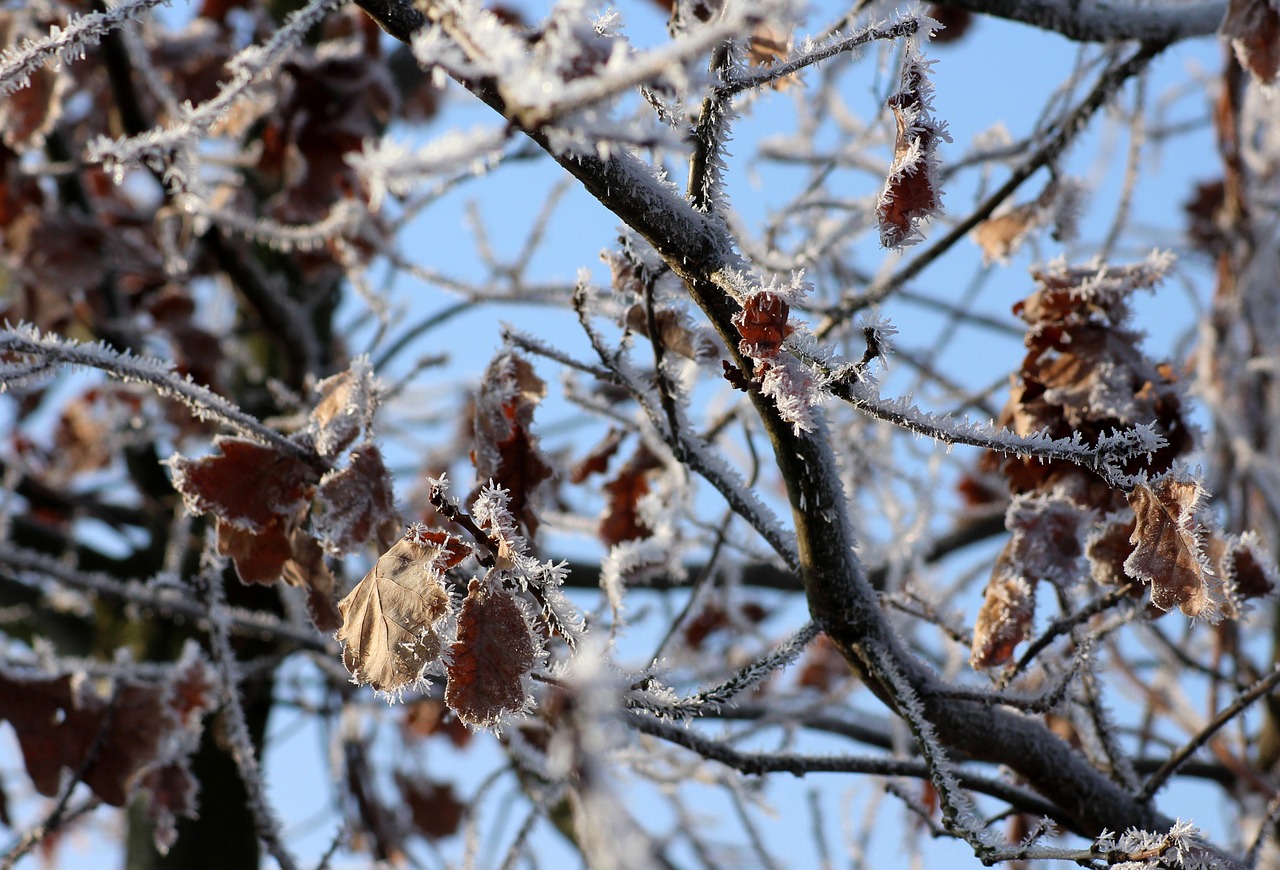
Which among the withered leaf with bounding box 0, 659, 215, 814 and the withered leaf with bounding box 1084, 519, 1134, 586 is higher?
the withered leaf with bounding box 1084, 519, 1134, 586

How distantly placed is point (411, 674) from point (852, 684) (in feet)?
5.16

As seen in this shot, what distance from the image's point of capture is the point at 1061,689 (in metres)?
1.03

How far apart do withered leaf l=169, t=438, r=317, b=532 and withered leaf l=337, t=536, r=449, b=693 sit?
0.75 ft

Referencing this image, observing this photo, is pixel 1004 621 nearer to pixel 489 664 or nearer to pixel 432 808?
pixel 489 664

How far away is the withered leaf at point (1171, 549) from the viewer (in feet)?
3.16

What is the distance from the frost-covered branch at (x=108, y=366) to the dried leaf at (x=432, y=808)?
2090 millimetres

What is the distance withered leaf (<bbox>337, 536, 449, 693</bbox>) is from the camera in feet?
2.98

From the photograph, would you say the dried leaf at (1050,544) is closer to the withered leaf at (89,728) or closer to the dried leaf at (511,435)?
the dried leaf at (511,435)

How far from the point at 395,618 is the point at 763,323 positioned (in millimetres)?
429

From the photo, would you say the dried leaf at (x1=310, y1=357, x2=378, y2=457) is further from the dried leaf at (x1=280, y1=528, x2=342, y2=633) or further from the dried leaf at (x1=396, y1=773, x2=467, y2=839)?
the dried leaf at (x1=396, y1=773, x2=467, y2=839)

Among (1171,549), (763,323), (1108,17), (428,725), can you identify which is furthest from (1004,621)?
(428,725)

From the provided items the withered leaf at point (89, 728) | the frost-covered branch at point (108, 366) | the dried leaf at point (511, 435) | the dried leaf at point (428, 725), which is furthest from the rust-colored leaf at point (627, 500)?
the dried leaf at point (428, 725)

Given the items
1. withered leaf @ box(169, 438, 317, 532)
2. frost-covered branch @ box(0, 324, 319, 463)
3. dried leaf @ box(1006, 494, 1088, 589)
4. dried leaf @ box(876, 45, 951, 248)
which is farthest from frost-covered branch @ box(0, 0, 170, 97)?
dried leaf @ box(1006, 494, 1088, 589)

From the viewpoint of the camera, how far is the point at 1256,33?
136cm
